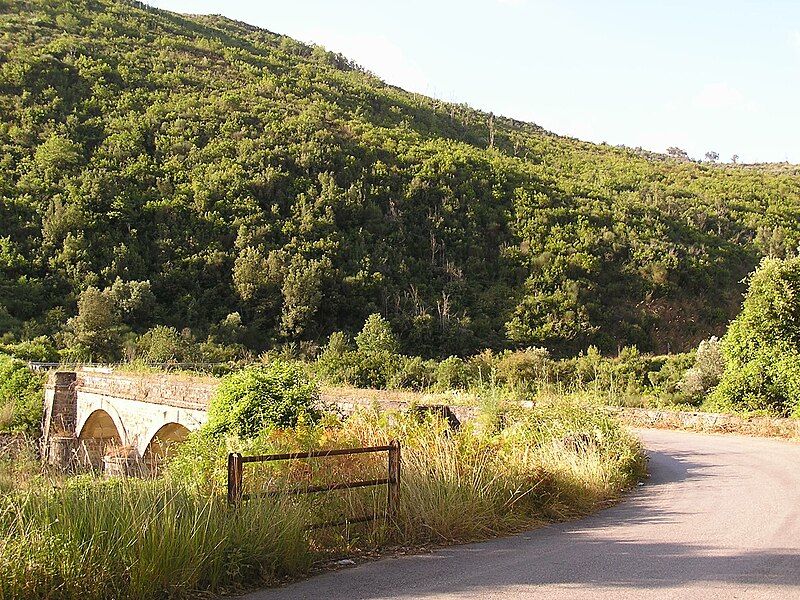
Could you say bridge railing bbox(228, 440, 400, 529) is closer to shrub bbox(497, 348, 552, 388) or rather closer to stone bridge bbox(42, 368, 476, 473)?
stone bridge bbox(42, 368, 476, 473)

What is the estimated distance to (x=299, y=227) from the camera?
141 ft

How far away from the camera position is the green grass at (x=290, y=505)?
5285 millimetres

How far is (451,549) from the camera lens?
728 cm

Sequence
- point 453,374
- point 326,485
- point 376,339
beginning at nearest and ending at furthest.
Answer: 1. point 326,485
2. point 453,374
3. point 376,339

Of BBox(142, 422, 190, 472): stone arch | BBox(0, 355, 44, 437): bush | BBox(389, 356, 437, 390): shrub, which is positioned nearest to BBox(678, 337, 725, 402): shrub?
BBox(389, 356, 437, 390): shrub

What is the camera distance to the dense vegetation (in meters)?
37.7

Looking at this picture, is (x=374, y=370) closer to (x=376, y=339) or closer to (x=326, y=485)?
(x=376, y=339)

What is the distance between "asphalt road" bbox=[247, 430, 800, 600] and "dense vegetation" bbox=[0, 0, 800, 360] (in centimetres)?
2469

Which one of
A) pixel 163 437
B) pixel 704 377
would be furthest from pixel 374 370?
pixel 704 377

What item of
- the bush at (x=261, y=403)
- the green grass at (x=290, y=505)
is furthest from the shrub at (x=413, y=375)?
the bush at (x=261, y=403)

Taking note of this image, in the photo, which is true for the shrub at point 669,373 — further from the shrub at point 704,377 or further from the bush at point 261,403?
the bush at point 261,403

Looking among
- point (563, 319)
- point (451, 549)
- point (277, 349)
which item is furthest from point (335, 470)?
point (563, 319)

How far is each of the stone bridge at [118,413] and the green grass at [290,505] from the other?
25.2 feet

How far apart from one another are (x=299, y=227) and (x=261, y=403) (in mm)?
32863
